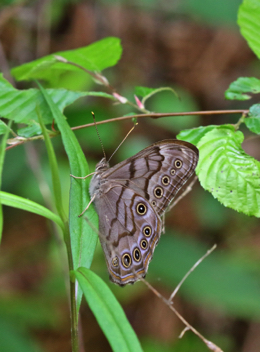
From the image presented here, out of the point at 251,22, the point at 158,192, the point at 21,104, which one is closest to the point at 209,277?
the point at 158,192

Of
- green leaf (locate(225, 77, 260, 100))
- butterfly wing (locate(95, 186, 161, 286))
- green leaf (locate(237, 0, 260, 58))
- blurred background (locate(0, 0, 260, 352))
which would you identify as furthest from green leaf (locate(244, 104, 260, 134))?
blurred background (locate(0, 0, 260, 352))

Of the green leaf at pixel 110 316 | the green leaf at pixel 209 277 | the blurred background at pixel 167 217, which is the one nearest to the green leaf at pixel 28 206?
the green leaf at pixel 110 316

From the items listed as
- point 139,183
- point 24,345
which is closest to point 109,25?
point 139,183

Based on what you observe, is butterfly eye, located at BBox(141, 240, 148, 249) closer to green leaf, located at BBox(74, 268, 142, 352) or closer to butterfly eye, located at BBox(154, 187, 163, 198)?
butterfly eye, located at BBox(154, 187, 163, 198)

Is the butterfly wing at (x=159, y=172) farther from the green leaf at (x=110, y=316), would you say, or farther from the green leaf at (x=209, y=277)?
the green leaf at (x=209, y=277)

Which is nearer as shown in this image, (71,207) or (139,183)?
(71,207)

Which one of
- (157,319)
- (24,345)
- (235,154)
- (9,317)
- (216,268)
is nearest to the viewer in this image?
(235,154)

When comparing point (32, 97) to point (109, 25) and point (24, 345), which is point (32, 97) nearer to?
point (24, 345)

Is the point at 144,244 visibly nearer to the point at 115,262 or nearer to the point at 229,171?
the point at 115,262
